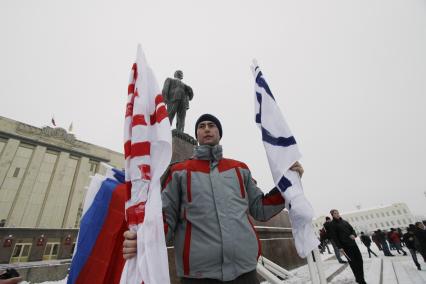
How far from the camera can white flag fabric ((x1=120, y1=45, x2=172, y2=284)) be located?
41.9 inches

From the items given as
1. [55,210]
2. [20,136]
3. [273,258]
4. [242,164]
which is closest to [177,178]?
[242,164]

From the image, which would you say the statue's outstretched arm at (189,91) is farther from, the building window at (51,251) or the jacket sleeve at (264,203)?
the building window at (51,251)

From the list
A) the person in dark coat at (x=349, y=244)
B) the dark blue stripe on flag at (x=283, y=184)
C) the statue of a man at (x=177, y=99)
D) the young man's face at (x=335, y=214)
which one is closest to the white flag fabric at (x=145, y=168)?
the dark blue stripe on flag at (x=283, y=184)

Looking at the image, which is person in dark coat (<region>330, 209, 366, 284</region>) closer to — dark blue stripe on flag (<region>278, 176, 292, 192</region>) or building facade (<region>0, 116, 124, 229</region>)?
dark blue stripe on flag (<region>278, 176, 292, 192</region>)

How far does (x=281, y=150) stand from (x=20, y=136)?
33.7 m

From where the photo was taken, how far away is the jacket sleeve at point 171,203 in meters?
1.54

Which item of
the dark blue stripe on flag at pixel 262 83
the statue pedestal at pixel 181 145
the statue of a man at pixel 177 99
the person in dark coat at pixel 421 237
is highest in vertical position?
the statue of a man at pixel 177 99

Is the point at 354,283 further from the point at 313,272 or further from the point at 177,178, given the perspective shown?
the point at 177,178

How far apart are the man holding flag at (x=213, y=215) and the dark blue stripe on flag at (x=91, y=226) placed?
1.04 m

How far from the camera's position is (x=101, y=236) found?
2229 mm

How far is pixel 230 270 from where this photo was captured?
139 cm

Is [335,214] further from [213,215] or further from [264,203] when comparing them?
[213,215]

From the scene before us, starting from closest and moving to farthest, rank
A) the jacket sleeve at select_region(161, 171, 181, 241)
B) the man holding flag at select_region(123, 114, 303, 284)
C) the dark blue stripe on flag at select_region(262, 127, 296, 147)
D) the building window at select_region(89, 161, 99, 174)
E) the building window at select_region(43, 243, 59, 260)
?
the man holding flag at select_region(123, 114, 303, 284)
the jacket sleeve at select_region(161, 171, 181, 241)
the dark blue stripe on flag at select_region(262, 127, 296, 147)
the building window at select_region(43, 243, 59, 260)
the building window at select_region(89, 161, 99, 174)

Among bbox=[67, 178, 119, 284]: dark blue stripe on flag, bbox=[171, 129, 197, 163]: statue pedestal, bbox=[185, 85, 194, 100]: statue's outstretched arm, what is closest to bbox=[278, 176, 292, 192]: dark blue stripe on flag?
bbox=[67, 178, 119, 284]: dark blue stripe on flag
